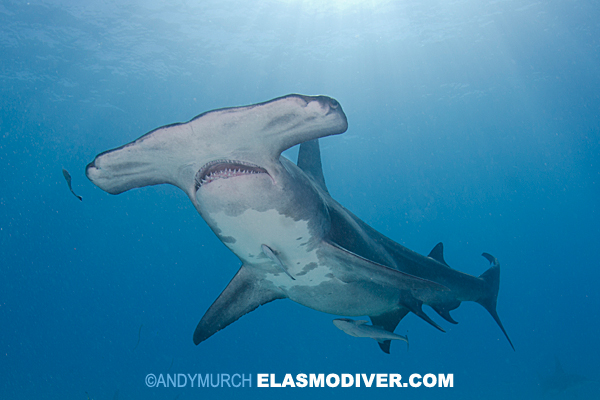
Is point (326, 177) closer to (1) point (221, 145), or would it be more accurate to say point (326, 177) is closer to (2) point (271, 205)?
(2) point (271, 205)

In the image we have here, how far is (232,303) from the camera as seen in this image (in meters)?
4.16

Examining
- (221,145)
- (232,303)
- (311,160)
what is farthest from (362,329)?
(221,145)

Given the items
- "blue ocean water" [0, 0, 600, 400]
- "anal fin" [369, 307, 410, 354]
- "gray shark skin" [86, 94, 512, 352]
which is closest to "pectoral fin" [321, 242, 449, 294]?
"gray shark skin" [86, 94, 512, 352]

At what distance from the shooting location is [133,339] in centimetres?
5606

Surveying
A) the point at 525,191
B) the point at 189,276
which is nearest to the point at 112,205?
the point at 189,276

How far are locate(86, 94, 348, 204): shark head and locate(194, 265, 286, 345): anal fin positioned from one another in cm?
192

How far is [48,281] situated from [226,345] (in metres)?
34.5

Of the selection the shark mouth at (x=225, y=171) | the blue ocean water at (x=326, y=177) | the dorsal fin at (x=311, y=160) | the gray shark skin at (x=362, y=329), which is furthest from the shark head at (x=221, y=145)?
the blue ocean water at (x=326, y=177)

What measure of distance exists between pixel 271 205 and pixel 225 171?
428 millimetres

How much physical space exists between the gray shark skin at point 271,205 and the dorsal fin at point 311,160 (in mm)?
14

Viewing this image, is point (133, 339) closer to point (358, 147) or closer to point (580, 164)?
point (358, 147)

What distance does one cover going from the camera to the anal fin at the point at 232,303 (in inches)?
161

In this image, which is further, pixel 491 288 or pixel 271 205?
pixel 491 288

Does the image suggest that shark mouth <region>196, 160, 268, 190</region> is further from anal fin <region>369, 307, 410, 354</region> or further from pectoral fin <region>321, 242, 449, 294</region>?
anal fin <region>369, 307, 410, 354</region>
